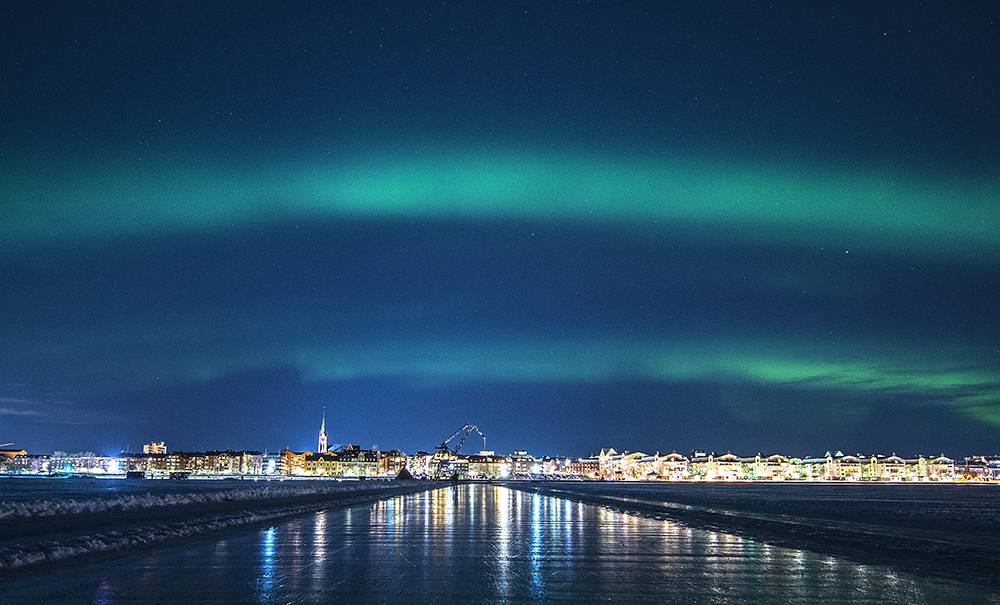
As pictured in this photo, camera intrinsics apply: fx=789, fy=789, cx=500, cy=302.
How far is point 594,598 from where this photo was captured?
1526 centimetres

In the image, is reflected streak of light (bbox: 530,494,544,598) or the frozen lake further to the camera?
reflected streak of light (bbox: 530,494,544,598)

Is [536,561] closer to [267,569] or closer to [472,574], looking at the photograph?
[472,574]

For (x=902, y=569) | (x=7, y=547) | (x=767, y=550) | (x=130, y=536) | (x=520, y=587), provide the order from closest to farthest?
(x=520, y=587), (x=902, y=569), (x=7, y=547), (x=767, y=550), (x=130, y=536)

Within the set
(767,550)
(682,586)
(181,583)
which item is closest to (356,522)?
(767,550)

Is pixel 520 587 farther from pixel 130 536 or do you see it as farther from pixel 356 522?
pixel 356 522

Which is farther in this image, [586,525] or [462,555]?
[586,525]

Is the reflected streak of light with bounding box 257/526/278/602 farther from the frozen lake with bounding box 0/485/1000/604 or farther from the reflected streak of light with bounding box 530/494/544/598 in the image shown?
the reflected streak of light with bounding box 530/494/544/598

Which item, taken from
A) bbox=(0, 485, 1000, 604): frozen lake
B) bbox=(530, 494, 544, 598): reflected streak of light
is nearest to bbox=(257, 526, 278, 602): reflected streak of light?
bbox=(0, 485, 1000, 604): frozen lake

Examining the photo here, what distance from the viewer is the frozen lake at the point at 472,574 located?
1550 centimetres

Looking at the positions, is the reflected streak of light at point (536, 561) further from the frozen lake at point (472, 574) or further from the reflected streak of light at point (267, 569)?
the reflected streak of light at point (267, 569)

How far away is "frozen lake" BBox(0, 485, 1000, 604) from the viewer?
15.5 m

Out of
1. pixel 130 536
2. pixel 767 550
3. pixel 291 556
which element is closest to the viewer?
pixel 291 556

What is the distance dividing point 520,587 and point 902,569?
37.9 feet

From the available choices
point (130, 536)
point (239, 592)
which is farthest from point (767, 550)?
point (130, 536)
